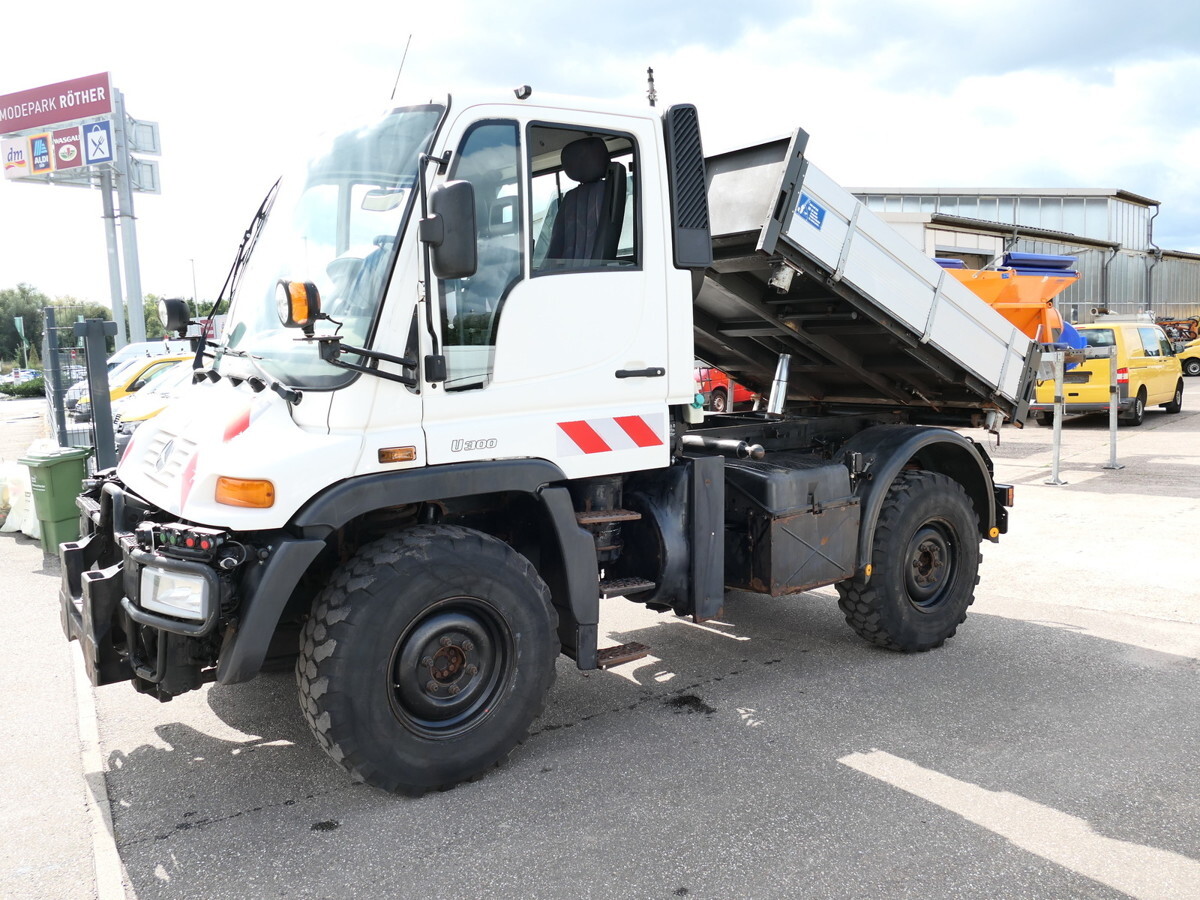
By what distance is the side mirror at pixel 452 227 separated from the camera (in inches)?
137

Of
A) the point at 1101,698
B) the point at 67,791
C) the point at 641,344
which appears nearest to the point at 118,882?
the point at 67,791

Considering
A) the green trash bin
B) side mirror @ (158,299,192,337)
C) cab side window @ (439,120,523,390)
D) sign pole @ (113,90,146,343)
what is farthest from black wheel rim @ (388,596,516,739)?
sign pole @ (113,90,146,343)

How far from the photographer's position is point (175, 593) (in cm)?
350

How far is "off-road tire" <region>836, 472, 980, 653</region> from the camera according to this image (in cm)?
550

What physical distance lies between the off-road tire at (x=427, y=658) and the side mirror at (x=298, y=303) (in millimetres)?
924

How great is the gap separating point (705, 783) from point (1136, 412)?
1702cm

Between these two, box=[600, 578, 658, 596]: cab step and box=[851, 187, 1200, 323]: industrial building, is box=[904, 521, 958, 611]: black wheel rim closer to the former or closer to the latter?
box=[600, 578, 658, 596]: cab step

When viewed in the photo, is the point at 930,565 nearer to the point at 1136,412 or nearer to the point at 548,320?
the point at 548,320

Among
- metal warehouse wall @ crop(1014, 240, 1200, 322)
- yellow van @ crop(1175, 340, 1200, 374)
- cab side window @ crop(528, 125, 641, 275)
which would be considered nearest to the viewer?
cab side window @ crop(528, 125, 641, 275)

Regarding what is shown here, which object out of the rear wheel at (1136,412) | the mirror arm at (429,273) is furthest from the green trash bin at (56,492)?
the rear wheel at (1136,412)

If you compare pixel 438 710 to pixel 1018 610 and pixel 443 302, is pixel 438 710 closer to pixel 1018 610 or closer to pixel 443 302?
pixel 443 302

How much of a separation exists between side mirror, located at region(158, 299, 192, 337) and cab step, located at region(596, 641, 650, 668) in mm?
2610

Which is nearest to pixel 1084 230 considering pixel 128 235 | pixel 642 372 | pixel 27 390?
pixel 128 235

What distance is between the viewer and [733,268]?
5266 mm
